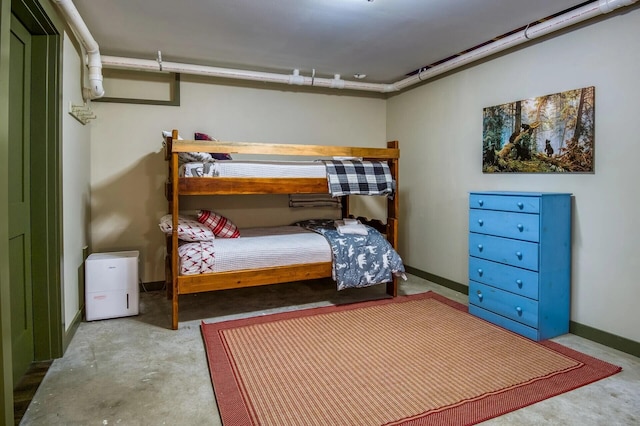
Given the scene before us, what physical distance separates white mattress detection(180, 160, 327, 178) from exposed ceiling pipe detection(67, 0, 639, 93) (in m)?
1.20

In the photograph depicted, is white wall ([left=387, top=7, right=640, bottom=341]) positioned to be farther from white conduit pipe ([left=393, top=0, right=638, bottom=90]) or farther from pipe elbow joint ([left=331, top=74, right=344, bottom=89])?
pipe elbow joint ([left=331, top=74, right=344, bottom=89])

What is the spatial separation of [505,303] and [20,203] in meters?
3.29

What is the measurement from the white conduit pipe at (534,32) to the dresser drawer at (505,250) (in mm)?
1532

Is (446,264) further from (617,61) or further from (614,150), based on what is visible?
(617,61)

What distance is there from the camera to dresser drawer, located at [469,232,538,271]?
269cm

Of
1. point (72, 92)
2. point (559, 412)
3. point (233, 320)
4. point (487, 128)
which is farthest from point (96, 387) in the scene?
point (487, 128)

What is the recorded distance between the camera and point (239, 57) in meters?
3.61

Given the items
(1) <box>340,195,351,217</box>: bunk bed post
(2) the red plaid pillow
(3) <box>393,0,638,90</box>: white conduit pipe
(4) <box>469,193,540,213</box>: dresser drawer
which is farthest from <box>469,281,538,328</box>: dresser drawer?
(2) the red plaid pillow

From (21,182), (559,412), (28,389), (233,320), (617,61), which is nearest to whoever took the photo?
(559,412)

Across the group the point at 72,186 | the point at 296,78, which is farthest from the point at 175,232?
the point at 296,78

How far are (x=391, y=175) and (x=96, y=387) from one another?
2743 mm

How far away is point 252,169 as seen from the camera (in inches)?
121

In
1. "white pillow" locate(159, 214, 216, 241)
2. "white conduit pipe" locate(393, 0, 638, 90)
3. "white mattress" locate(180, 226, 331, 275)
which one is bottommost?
"white mattress" locate(180, 226, 331, 275)

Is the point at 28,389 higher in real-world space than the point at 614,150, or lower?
lower
